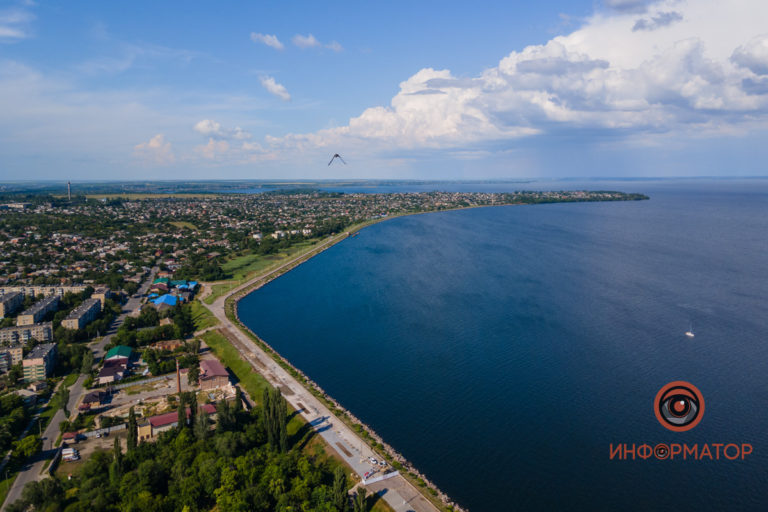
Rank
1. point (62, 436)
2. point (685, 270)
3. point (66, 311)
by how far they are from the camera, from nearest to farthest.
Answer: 1. point (62, 436)
2. point (66, 311)
3. point (685, 270)

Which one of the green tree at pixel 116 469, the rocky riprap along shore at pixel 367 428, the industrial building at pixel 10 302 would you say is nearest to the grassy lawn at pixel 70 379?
the rocky riprap along shore at pixel 367 428

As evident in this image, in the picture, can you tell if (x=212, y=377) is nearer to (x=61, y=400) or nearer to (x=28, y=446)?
(x=61, y=400)

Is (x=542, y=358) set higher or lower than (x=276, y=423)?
lower

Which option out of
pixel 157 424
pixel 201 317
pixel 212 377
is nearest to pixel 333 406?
pixel 212 377

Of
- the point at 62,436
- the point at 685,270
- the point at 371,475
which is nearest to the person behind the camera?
the point at 371,475

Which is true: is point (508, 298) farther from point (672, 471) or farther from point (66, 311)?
point (66, 311)

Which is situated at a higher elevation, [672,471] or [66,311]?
[66,311]

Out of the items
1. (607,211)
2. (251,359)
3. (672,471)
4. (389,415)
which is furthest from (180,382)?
(607,211)
